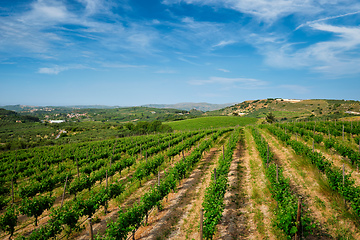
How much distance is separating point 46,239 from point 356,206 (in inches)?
455

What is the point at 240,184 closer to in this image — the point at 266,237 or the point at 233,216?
the point at 233,216

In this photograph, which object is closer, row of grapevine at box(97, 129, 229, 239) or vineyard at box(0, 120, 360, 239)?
row of grapevine at box(97, 129, 229, 239)

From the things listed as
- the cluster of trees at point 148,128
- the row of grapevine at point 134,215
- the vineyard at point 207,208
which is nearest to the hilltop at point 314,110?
the cluster of trees at point 148,128

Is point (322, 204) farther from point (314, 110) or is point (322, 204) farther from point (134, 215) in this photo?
point (314, 110)

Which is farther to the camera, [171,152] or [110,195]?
[171,152]

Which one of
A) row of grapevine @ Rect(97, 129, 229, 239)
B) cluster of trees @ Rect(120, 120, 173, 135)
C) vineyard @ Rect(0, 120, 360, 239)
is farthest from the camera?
cluster of trees @ Rect(120, 120, 173, 135)

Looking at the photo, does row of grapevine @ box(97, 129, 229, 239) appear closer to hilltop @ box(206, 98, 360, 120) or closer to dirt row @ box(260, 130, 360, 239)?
dirt row @ box(260, 130, 360, 239)

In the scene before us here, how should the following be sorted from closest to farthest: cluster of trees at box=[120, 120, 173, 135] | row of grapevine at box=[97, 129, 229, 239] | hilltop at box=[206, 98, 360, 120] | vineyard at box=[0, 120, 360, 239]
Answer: row of grapevine at box=[97, 129, 229, 239] → vineyard at box=[0, 120, 360, 239] → cluster of trees at box=[120, 120, 173, 135] → hilltop at box=[206, 98, 360, 120]

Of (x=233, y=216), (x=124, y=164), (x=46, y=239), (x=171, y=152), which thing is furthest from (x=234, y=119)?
(x=46, y=239)

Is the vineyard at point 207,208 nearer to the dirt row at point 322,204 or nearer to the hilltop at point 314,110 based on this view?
the dirt row at point 322,204

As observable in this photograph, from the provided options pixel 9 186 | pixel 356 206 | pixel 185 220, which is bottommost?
→ pixel 9 186

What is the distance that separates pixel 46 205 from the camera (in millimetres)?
9086

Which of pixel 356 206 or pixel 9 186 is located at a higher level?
pixel 356 206

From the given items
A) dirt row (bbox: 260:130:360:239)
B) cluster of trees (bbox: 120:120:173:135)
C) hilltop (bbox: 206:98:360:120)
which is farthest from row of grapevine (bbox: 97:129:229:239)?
hilltop (bbox: 206:98:360:120)
